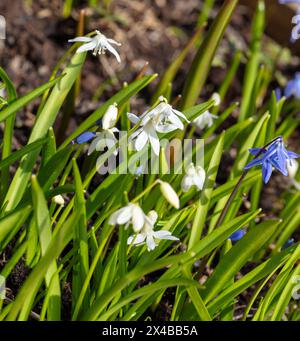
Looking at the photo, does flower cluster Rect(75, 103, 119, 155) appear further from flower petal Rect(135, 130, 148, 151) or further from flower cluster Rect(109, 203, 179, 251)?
flower cluster Rect(109, 203, 179, 251)

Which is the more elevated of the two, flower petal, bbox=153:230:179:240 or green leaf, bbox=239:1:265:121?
green leaf, bbox=239:1:265:121

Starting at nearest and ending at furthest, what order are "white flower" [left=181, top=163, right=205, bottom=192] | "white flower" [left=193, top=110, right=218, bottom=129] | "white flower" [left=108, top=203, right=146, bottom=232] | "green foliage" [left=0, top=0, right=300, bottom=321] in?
"white flower" [left=108, top=203, right=146, bottom=232] < "green foliage" [left=0, top=0, right=300, bottom=321] < "white flower" [left=181, top=163, right=205, bottom=192] < "white flower" [left=193, top=110, right=218, bottom=129]

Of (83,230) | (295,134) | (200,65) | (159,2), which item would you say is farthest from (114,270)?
(159,2)

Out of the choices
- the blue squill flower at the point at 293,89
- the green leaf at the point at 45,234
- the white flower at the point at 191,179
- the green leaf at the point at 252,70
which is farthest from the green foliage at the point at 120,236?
the blue squill flower at the point at 293,89

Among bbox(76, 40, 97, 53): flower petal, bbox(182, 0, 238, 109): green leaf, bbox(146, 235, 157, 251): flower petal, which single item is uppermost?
bbox(182, 0, 238, 109): green leaf

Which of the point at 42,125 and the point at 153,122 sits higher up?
the point at 42,125

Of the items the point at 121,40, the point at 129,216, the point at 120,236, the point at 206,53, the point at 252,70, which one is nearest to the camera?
the point at 129,216

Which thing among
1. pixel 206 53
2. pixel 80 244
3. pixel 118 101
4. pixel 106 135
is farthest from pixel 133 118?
pixel 206 53

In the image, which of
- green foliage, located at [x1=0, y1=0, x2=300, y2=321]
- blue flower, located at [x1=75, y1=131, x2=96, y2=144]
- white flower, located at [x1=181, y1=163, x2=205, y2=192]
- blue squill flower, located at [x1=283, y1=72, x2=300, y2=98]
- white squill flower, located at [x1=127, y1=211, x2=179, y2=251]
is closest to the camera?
green foliage, located at [x1=0, y1=0, x2=300, y2=321]

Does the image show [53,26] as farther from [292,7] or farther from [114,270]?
[114,270]

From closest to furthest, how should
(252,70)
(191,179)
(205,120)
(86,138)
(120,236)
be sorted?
(120,236) < (191,179) < (86,138) < (205,120) < (252,70)

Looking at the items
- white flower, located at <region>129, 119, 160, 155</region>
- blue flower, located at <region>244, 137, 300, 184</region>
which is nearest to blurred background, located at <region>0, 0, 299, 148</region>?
white flower, located at <region>129, 119, 160, 155</region>

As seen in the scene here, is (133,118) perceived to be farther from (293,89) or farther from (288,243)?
(293,89)
